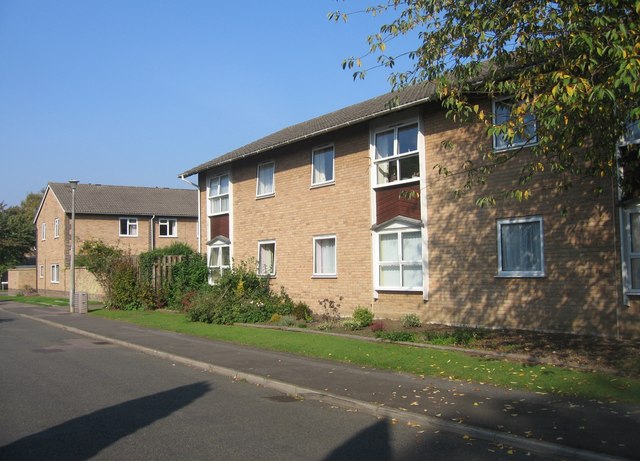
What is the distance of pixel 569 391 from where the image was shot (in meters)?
7.92

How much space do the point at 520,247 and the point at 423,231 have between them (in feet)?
9.12

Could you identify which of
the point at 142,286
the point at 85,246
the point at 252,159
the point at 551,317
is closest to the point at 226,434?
the point at 551,317

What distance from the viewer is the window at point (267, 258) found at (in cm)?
2135

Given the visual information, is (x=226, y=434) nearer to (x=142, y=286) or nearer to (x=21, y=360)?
(x=21, y=360)

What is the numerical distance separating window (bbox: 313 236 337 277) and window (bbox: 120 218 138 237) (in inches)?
1113

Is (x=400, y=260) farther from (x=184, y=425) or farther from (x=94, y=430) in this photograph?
(x=94, y=430)

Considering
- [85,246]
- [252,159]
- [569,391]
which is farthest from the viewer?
[85,246]

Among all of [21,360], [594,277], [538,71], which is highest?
[538,71]

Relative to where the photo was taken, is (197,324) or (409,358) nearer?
(409,358)

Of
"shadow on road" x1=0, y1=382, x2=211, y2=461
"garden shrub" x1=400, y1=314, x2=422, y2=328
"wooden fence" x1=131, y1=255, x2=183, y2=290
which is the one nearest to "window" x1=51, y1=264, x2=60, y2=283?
"wooden fence" x1=131, y1=255, x2=183, y2=290

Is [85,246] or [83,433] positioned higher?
[85,246]

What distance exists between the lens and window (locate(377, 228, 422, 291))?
52.4 ft

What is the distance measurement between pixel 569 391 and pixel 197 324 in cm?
1242

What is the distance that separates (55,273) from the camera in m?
43.6
